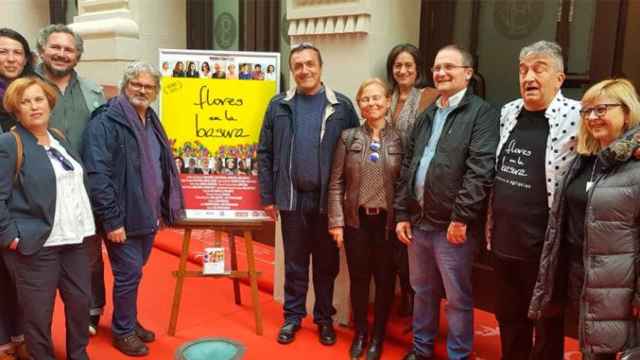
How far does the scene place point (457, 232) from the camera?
2.48 meters

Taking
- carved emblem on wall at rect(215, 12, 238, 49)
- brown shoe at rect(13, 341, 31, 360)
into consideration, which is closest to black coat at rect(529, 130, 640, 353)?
brown shoe at rect(13, 341, 31, 360)

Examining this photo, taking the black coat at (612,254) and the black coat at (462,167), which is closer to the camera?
the black coat at (612,254)

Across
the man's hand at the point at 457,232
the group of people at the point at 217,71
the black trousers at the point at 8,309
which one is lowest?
the black trousers at the point at 8,309

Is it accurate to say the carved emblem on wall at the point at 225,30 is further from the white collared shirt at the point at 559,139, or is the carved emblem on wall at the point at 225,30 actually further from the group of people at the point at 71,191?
the white collared shirt at the point at 559,139

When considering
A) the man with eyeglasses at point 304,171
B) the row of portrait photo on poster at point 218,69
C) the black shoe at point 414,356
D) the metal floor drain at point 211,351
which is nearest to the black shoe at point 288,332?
the man with eyeglasses at point 304,171

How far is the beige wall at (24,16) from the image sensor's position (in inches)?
269

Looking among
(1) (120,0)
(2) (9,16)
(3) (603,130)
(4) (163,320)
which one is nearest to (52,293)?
(4) (163,320)

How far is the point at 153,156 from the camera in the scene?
3008mm

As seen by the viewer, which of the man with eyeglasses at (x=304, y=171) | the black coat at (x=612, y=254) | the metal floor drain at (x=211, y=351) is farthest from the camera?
the man with eyeglasses at (x=304, y=171)

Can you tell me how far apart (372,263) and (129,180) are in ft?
4.30

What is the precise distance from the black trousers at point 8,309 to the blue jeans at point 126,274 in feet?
1.52

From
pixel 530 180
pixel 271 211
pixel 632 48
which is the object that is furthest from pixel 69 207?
pixel 632 48

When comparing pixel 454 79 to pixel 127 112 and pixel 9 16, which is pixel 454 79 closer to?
pixel 127 112

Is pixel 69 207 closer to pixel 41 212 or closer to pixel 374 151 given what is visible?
pixel 41 212
